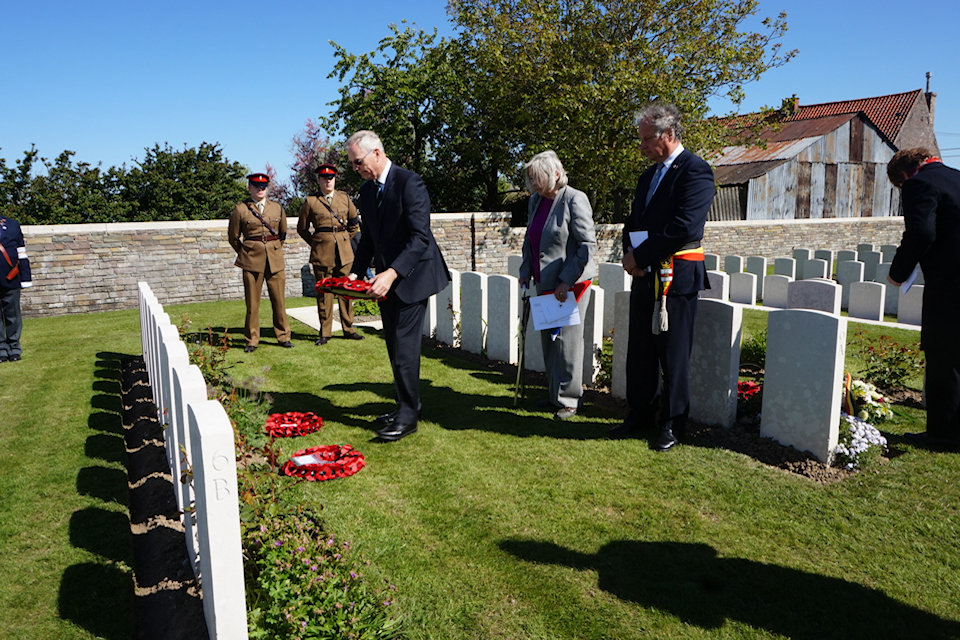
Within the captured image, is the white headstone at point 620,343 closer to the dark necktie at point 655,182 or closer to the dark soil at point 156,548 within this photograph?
the dark necktie at point 655,182

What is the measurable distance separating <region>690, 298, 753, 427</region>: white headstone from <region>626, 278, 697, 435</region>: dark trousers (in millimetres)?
161

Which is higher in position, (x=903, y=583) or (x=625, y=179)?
(x=625, y=179)

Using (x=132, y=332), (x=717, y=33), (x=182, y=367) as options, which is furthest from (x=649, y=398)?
(x=717, y=33)

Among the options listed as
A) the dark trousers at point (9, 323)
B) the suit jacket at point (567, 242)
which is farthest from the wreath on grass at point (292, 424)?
the dark trousers at point (9, 323)

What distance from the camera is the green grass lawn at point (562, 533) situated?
2.63m

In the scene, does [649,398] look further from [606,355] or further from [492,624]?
[492,624]

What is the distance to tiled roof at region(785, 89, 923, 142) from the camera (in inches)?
1220

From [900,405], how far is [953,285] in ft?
4.91

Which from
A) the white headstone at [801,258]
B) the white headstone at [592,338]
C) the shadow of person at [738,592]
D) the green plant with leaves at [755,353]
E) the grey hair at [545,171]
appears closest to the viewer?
the shadow of person at [738,592]

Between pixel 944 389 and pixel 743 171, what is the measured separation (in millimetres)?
24511

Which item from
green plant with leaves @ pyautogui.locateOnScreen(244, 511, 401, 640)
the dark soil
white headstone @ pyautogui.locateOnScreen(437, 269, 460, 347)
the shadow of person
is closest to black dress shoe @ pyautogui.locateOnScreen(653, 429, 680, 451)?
the shadow of person

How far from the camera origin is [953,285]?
4109 mm

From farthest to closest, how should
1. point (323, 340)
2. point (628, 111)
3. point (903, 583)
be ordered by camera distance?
point (628, 111)
point (323, 340)
point (903, 583)

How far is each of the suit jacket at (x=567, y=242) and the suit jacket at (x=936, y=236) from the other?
6.61 ft
